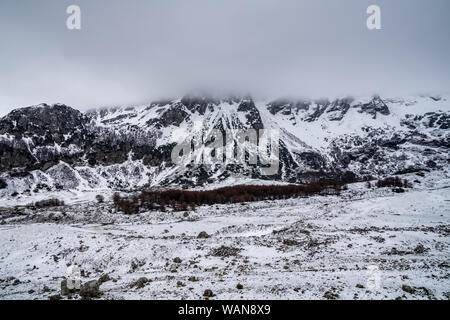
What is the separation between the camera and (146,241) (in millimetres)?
30266

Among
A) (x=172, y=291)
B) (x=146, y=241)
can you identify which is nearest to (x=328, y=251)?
(x=172, y=291)

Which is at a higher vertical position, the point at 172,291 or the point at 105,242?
the point at 172,291

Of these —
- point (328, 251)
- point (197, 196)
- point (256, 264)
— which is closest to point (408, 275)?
point (328, 251)

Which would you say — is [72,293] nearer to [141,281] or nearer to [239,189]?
[141,281]

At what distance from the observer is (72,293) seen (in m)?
16.9

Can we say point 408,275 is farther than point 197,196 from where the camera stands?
No

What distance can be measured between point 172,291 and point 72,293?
721 cm
